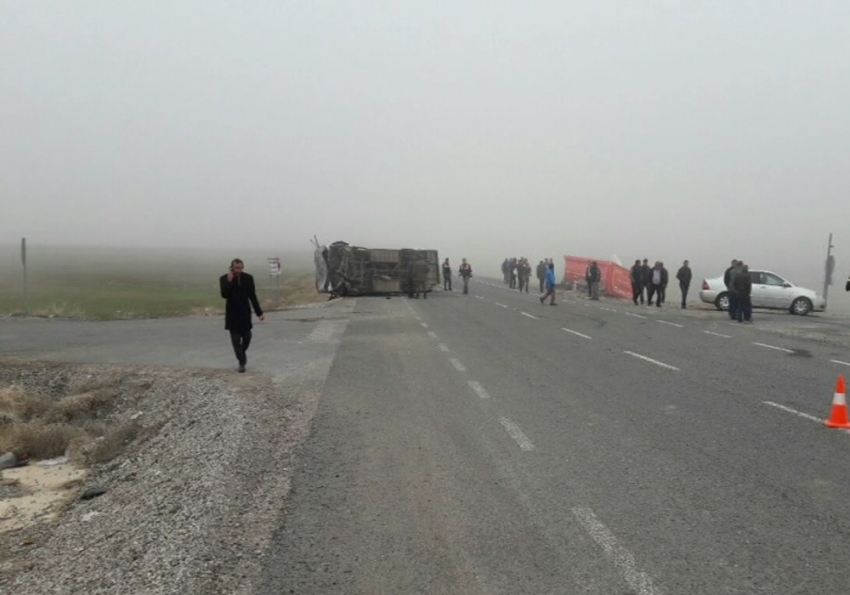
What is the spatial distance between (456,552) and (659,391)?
652cm

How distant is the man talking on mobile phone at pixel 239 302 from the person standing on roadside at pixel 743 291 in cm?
1718

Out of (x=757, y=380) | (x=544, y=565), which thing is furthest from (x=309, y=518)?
(x=757, y=380)

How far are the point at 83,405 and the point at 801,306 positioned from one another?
1057 inches

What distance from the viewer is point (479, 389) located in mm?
10047

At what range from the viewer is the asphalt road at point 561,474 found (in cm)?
414

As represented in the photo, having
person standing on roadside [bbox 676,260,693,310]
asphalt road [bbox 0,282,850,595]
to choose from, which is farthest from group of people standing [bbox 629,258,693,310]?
asphalt road [bbox 0,282,850,595]

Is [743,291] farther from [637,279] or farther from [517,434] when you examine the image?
[517,434]

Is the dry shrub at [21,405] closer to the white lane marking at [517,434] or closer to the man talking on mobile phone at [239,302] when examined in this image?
the man talking on mobile phone at [239,302]

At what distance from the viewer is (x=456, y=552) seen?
14.4ft

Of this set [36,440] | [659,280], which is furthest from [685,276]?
[36,440]

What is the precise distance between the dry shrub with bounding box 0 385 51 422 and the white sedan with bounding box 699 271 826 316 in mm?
24679

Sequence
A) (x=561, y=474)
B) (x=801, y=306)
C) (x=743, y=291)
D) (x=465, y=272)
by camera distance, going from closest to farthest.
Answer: (x=561, y=474), (x=743, y=291), (x=801, y=306), (x=465, y=272)

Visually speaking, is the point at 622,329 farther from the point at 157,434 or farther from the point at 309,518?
the point at 309,518

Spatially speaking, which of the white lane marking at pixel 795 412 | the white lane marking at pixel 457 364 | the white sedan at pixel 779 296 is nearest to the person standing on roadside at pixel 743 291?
the white sedan at pixel 779 296
